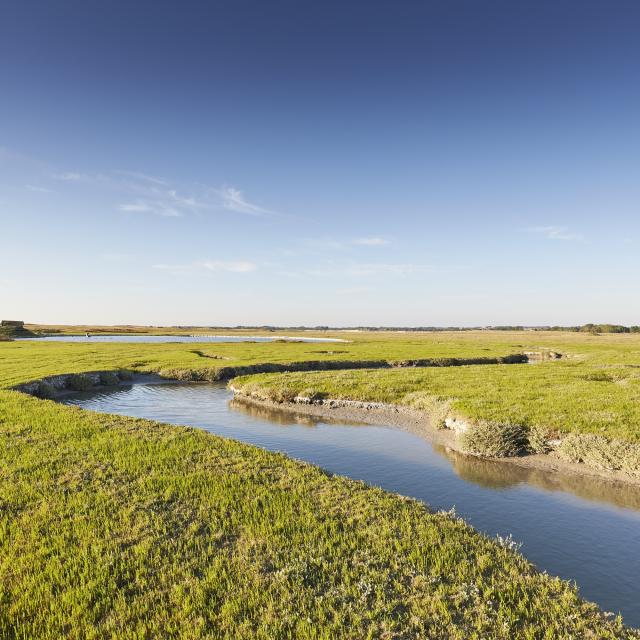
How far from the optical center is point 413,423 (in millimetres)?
28266

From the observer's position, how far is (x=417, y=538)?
10.6m

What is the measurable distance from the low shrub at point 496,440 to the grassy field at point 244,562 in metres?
9.38

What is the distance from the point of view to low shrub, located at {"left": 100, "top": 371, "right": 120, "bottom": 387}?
46.5 metres

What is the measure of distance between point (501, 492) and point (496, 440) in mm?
4834

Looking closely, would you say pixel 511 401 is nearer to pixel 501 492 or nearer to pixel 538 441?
pixel 538 441

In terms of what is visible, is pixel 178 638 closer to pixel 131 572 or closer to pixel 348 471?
pixel 131 572

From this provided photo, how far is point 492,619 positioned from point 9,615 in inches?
352

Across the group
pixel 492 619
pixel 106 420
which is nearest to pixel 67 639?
pixel 492 619

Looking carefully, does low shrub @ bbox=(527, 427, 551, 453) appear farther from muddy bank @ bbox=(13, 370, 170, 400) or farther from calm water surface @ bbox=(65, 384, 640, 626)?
muddy bank @ bbox=(13, 370, 170, 400)

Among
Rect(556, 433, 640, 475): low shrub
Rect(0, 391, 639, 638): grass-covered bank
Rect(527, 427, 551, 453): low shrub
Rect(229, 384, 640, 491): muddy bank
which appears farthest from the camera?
Rect(527, 427, 551, 453): low shrub

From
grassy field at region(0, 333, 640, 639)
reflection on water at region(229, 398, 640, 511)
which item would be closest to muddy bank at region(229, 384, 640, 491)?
reflection on water at region(229, 398, 640, 511)

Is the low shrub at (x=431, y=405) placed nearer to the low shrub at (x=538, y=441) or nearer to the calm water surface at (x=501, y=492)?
the calm water surface at (x=501, y=492)

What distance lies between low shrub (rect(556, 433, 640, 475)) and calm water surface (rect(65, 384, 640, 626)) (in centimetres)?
158

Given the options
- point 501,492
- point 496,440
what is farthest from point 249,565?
point 496,440
